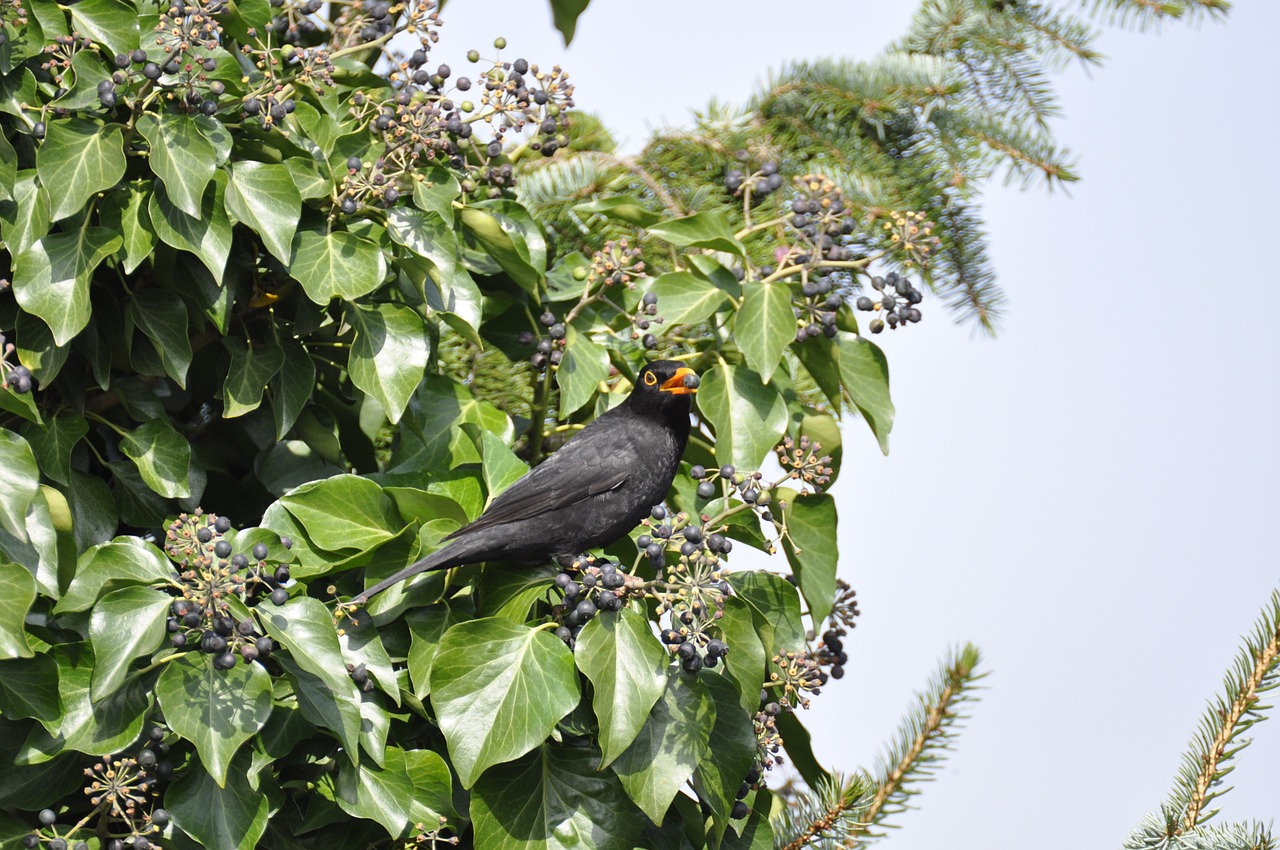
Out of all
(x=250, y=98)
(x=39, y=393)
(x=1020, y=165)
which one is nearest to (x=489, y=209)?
(x=250, y=98)

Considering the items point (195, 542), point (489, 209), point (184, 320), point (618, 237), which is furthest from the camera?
point (618, 237)

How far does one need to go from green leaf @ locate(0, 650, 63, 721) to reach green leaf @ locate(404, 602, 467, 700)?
0.56 metres

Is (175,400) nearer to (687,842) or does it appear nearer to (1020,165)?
(687,842)

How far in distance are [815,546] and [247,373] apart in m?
1.16

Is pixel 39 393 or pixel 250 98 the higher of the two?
pixel 250 98

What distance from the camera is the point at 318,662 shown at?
190 centimetres

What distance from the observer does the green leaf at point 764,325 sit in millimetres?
2398

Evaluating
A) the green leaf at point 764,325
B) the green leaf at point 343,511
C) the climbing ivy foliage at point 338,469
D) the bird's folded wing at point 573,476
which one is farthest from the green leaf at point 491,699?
the green leaf at point 764,325

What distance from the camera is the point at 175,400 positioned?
8.00 feet

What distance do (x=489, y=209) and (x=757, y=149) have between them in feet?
4.03

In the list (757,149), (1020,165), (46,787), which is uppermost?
(1020,165)

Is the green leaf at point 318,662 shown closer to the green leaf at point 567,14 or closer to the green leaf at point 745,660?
the green leaf at point 745,660

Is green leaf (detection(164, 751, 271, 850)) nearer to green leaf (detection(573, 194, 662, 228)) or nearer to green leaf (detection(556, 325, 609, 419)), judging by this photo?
green leaf (detection(556, 325, 609, 419))

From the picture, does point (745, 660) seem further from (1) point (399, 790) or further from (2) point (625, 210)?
(2) point (625, 210)
